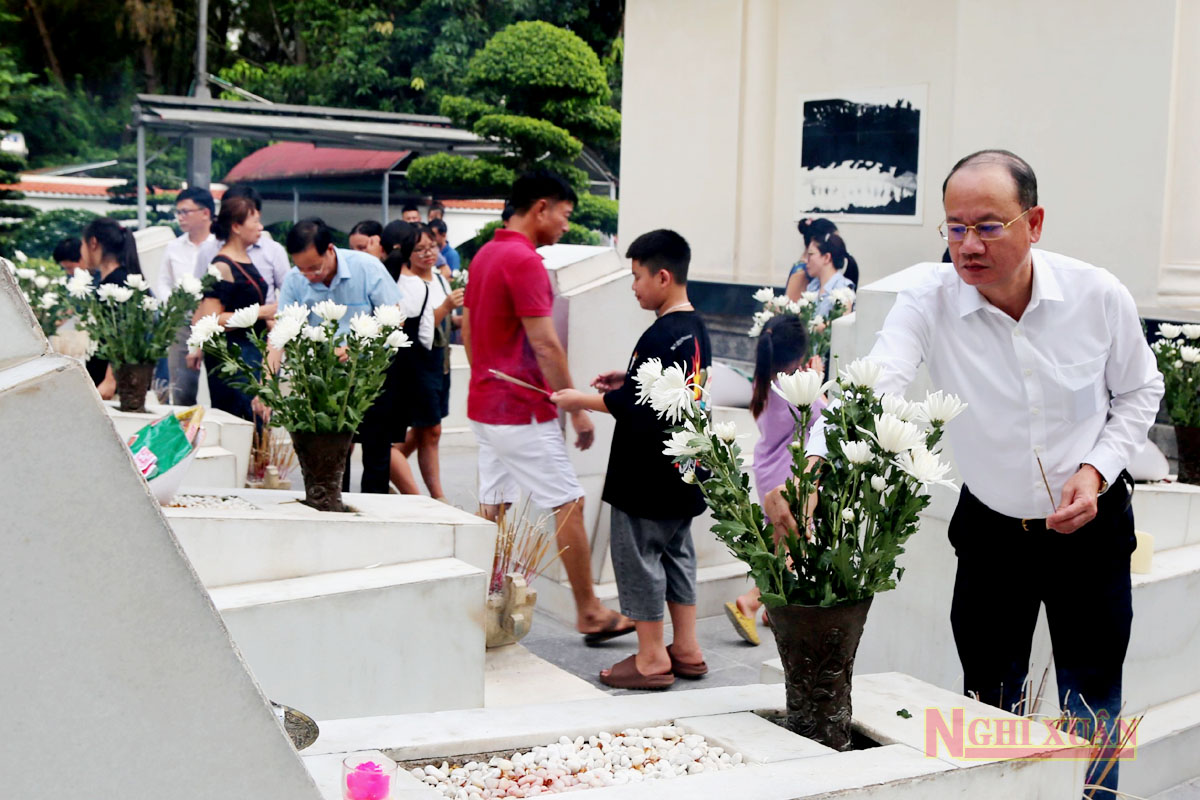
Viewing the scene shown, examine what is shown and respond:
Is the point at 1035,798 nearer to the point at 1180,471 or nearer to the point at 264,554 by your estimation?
the point at 264,554

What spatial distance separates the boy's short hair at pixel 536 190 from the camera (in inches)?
219

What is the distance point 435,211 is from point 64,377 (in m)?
12.5

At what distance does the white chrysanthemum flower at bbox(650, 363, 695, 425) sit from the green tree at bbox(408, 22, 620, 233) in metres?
16.2

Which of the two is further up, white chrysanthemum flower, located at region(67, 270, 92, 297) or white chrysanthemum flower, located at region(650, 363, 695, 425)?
white chrysanthemum flower, located at region(650, 363, 695, 425)

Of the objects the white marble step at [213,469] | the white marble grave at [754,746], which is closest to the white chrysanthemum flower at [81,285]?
the white marble step at [213,469]

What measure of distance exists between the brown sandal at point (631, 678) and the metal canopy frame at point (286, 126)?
1369cm

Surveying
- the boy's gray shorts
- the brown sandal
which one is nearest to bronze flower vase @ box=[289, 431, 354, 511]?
the boy's gray shorts

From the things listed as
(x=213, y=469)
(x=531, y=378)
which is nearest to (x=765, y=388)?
(x=531, y=378)

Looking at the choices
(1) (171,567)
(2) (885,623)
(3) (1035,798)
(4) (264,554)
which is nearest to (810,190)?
(2) (885,623)

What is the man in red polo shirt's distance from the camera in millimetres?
5457

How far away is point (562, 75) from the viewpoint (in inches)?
734

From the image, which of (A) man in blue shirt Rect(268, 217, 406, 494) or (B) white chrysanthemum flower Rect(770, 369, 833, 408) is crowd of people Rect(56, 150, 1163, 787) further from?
(B) white chrysanthemum flower Rect(770, 369, 833, 408)

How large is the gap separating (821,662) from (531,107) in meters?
17.4

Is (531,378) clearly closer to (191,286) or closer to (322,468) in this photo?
(322,468)
